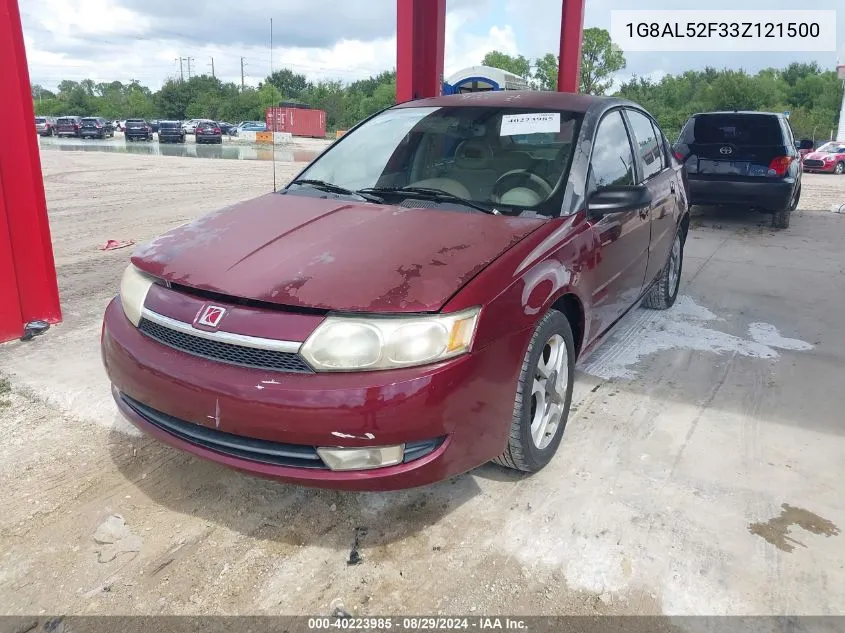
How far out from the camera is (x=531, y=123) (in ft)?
11.1

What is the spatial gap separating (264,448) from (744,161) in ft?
29.5

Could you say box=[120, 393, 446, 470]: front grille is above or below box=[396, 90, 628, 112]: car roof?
below

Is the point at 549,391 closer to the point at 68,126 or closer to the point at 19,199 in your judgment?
the point at 19,199

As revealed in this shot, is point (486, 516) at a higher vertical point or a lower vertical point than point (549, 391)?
lower

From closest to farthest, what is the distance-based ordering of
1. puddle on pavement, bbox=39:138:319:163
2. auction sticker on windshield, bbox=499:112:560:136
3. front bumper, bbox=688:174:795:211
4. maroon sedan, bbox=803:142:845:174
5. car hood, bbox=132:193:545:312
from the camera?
car hood, bbox=132:193:545:312
auction sticker on windshield, bbox=499:112:560:136
front bumper, bbox=688:174:795:211
maroon sedan, bbox=803:142:845:174
puddle on pavement, bbox=39:138:319:163

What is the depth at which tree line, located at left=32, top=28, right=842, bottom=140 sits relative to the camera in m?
62.1

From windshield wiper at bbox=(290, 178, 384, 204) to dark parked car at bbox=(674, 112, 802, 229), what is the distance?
23.2 ft

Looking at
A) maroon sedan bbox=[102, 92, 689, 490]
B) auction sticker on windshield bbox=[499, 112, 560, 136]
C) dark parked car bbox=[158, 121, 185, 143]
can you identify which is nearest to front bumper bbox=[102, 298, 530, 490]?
maroon sedan bbox=[102, 92, 689, 490]

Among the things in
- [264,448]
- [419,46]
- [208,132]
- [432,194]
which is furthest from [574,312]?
[208,132]

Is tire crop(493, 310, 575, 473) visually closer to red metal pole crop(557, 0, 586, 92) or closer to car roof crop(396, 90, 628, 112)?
car roof crop(396, 90, 628, 112)

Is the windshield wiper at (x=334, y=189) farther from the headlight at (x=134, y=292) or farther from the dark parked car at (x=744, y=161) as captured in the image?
the dark parked car at (x=744, y=161)

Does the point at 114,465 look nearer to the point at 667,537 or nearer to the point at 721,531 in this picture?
the point at 667,537

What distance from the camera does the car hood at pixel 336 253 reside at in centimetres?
222

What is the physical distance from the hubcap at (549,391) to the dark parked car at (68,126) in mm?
45064
